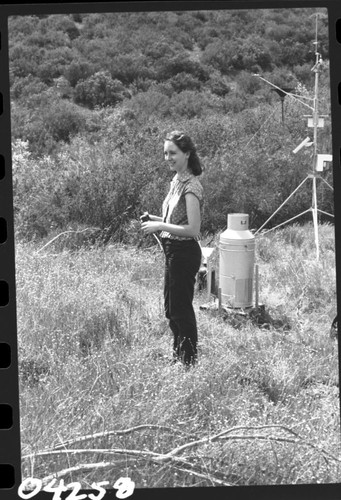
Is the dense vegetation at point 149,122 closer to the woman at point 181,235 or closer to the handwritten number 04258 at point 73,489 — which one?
the woman at point 181,235

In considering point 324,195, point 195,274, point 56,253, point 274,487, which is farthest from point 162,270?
point 274,487

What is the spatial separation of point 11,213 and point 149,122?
1.25ft

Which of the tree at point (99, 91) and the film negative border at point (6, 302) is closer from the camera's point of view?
the film negative border at point (6, 302)

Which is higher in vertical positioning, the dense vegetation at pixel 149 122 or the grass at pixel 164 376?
the dense vegetation at pixel 149 122

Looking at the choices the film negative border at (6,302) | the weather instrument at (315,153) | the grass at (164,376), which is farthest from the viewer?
the weather instrument at (315,153)

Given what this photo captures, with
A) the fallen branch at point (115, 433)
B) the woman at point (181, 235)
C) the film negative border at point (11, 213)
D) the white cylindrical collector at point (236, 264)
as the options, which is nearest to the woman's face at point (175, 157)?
the woman at point (181, 235)

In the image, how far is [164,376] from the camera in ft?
3.23

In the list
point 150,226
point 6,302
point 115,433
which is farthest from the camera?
point 150,226

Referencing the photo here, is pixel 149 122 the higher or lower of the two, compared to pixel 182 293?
higher

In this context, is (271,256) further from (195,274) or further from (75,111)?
(75,111)

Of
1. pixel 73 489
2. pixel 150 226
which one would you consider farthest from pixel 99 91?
pixel 73 489

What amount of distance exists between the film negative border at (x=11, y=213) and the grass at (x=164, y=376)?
1.8 inches

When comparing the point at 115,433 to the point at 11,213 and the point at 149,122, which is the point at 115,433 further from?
the point at 149,122

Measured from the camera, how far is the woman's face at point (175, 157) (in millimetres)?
951
